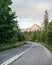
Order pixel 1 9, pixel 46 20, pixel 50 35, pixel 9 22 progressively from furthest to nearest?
pixel 46 20, pixel 50 35, pixel 9 22, pixel 1 9

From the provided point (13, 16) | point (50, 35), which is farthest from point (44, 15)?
point (13, 16)

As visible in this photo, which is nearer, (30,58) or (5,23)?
(30,58)

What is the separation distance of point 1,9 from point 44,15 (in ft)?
398

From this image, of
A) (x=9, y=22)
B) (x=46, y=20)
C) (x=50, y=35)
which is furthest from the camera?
(x=46, y=20)

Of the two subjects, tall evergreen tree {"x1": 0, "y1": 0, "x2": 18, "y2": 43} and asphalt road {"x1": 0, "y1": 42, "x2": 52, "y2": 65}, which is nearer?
asphalt road {"x1": 0, "y1": 42, "x2": 52, "y2": 65}

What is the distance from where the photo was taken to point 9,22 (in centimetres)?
5881

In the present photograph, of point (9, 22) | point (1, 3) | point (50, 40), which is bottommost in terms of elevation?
point (50, 40)

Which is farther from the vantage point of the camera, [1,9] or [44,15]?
[44,15]

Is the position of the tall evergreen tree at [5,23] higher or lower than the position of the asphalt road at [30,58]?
higher

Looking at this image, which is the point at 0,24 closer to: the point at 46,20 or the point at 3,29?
the point at 3,29

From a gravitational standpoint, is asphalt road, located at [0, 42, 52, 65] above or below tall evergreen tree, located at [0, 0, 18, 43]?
below

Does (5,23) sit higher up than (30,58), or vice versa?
→ (5,23)

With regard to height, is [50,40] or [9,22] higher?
[9,22]

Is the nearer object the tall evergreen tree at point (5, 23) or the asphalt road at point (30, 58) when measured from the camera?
the asphalt road at point (30, 58)
